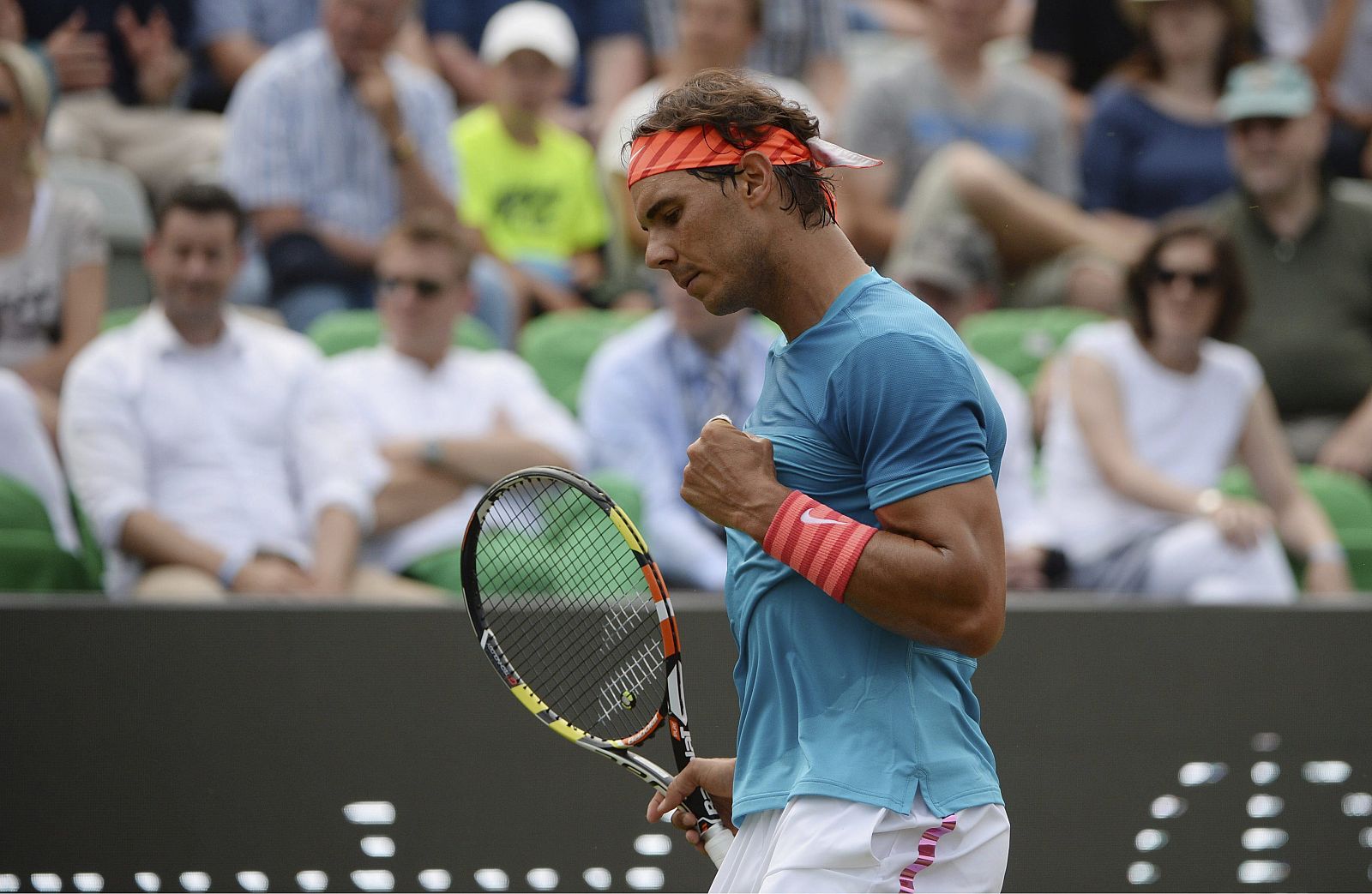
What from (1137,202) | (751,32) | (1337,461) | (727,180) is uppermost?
(727,180)

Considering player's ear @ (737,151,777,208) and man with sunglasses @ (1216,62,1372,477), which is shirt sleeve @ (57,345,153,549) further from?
man with sunglasses @ (1216,62,1372,477)

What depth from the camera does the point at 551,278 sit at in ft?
21.6

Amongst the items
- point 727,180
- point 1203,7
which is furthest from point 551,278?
point 727,180

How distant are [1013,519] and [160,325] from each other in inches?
102

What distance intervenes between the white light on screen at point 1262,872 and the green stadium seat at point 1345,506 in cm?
147

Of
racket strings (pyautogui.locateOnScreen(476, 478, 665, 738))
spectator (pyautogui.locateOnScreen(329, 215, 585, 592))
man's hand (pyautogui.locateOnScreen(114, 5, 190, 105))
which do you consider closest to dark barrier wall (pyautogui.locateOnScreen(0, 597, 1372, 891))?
racket strings (pyautogui.locateOnScreen(476, 478, 665, 738))

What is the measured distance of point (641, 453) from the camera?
5062 millimetres

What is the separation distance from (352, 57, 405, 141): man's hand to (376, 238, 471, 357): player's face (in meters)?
1.00

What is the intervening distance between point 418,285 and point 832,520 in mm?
3385

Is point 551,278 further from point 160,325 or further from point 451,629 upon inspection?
point 451,629

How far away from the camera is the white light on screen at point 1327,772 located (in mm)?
3945

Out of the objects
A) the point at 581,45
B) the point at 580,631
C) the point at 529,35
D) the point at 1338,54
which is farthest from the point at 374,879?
the point at 1338,54

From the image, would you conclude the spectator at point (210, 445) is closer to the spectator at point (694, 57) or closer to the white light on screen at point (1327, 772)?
the spectator at point (694, 57)

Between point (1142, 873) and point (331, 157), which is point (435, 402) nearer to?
point (331, 157)
